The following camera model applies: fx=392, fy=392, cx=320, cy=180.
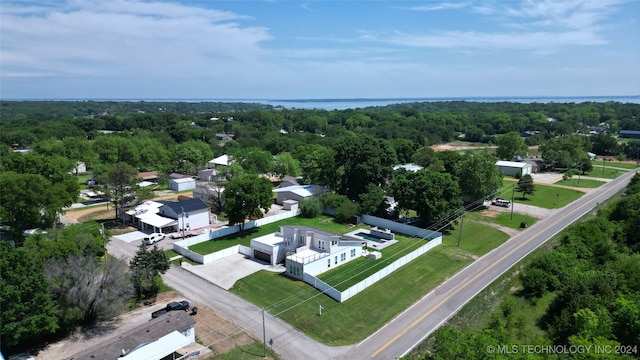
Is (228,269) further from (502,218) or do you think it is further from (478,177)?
(502,218)

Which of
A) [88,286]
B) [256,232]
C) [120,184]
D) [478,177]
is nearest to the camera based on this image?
[88,286]

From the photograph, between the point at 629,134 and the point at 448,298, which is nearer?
the point at 448,298

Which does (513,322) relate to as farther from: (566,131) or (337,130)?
(566,131)

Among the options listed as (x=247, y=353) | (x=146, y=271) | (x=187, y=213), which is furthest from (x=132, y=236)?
(x=247, y=353)

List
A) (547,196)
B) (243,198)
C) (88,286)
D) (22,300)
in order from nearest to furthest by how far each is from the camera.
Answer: (22,300) < (88,286) < (243,198) < (547,196)

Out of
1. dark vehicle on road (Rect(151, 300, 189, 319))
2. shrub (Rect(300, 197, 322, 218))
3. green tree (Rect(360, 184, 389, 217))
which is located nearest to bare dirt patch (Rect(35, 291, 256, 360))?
dark vehicle on road (Rect(151, 300, 189, 319))

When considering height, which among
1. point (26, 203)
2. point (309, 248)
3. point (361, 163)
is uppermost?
point (361, 163)

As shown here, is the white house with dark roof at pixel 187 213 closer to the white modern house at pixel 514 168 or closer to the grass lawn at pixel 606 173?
the white modern house at pixel 514 168
